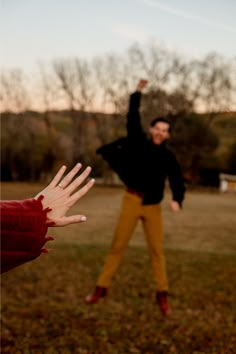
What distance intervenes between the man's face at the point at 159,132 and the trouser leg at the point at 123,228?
0.69 metres

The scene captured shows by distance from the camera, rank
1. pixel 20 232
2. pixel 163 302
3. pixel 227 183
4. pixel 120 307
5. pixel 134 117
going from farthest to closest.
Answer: pixel 227 183 → pixel 120 307 → pixel 163 302 → pixel 134 117 → pixel 20 232

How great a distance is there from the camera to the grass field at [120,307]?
15.7 feet

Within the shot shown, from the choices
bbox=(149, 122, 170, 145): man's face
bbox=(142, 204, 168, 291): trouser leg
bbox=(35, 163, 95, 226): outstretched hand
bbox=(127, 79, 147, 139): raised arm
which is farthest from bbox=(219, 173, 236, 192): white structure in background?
bbox=(35, 163, 95, 226): outstretched hand

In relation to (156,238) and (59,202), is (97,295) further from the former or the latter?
(59,202)

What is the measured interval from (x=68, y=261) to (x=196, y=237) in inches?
203

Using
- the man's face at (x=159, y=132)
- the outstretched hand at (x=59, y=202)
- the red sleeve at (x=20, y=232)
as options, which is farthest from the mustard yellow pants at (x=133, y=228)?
the red sleeve at (x=20, y=232)

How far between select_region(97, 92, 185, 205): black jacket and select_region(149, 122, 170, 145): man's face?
0.06m

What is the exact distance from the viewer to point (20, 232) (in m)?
1.30

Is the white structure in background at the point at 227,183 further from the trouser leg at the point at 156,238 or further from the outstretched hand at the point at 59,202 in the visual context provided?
the outstretched hand at the point at 59,202

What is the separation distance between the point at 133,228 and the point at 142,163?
75 centimetres

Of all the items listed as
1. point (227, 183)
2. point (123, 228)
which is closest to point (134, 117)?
point (123, 228)

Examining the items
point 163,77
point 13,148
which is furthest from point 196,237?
point 13,148

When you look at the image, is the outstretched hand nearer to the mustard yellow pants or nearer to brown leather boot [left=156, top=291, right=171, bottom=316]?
the mustard yellow pants

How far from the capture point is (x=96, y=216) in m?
18.4
